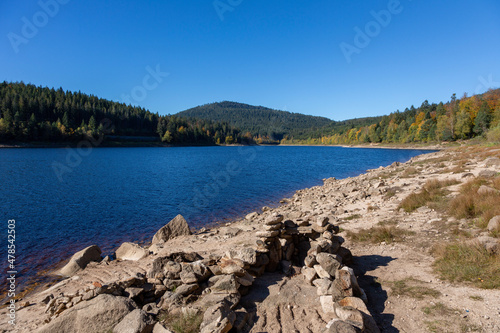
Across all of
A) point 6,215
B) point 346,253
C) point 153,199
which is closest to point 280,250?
point 346,253

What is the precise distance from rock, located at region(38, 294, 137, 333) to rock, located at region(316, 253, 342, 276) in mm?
5314

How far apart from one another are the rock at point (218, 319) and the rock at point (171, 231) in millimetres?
9458

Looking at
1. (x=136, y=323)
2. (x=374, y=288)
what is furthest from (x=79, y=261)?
(x=374, y=288)

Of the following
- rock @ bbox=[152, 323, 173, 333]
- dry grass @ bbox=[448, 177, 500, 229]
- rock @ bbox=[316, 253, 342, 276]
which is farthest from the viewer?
dry grass @ bbox=[448, 177, 500, 229]

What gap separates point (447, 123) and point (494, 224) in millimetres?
114082

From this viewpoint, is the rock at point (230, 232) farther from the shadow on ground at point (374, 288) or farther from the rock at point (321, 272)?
the rock at point (321, 272)

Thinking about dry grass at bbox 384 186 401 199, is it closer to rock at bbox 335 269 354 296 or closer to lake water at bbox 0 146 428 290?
lake water at bbox 0 146 428 290

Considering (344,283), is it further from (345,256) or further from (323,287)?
(345,256)

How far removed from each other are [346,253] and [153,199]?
846 inches

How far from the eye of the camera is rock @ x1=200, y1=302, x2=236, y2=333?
5262 millimetres

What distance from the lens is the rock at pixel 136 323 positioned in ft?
18.1

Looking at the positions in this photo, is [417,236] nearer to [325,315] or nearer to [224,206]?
[325,315]

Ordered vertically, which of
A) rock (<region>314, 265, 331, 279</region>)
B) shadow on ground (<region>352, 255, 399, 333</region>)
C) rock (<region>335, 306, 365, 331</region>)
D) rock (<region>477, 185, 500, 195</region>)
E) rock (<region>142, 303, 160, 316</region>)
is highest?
rock (<region>477, 185, 500, 195</region>)

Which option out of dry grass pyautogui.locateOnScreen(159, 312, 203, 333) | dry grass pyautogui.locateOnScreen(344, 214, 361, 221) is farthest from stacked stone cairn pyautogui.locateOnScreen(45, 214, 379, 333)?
dry grass pyautogui.locateOnScreen(344, 214, 361, 221)
